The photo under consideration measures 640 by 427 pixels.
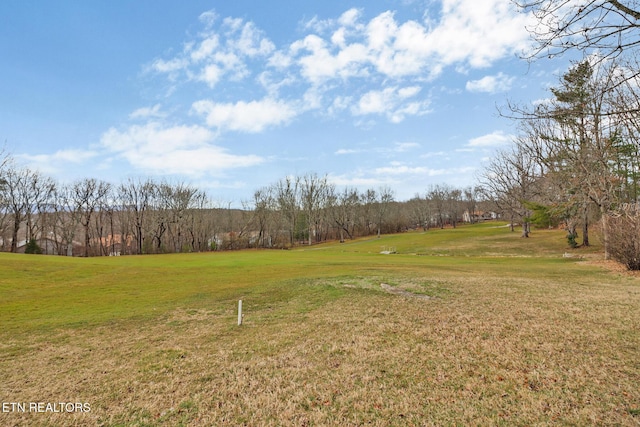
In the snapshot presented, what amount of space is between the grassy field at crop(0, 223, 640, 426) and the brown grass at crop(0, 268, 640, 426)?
0.08ft

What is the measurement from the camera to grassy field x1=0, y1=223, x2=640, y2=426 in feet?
13.0

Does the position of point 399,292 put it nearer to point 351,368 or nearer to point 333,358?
point 333,358

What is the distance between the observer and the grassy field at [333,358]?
155 inches

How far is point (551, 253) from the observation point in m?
31.3

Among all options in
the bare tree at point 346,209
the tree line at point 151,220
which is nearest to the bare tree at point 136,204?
the tree line at point 151,220

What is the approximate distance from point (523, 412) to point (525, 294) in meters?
7.97

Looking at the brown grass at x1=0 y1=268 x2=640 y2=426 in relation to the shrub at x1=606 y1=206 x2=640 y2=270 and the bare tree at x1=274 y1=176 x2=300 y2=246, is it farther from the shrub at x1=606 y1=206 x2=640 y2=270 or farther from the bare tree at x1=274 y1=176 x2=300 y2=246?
the bare tree at x1=274 y1=176 x2=300 y2=246

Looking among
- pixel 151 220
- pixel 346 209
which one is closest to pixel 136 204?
pixel 151 220

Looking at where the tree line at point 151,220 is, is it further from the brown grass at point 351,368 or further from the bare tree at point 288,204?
the brown grass at point 351,368

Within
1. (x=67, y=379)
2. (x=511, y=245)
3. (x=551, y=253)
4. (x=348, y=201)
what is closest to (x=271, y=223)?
(x=348, y=201)

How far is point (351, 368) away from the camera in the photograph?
5133 mm

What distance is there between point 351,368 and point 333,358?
20.3 inches

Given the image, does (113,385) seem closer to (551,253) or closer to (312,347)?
(312,347)

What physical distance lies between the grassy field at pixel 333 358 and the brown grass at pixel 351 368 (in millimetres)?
25
